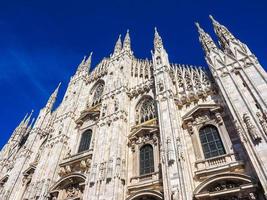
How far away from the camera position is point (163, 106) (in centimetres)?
1638

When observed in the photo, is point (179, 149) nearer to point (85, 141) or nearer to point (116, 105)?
point (116, 105)

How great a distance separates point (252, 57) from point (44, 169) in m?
18.2

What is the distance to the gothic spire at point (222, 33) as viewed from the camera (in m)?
17.5

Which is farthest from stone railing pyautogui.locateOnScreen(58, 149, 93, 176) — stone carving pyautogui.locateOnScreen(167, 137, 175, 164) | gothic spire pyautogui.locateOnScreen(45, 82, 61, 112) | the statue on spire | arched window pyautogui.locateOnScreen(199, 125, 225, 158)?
the statue on spire

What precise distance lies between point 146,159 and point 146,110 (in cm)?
508

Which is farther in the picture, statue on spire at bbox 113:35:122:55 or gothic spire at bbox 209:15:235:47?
statue on spire at bbox 113:35:122:55

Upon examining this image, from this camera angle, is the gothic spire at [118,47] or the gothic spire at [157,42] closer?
the gothic spire at [157,42]

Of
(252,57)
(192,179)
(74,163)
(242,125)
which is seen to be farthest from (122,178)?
(252,57)

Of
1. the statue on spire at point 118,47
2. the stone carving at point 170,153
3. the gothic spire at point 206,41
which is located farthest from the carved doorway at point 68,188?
the statue on spire at point 118,47

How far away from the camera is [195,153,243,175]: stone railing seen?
11680 mm

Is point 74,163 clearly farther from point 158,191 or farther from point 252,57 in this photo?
point 252,57

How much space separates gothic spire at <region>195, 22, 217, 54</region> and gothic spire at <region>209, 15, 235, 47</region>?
2.26ft

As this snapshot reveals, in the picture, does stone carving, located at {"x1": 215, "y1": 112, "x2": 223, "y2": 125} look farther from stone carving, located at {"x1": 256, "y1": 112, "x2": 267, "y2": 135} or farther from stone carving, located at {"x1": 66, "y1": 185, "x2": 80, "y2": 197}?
stone carving, located at {"x1": 66, "y1": 185, "x2": 80, "y2": 197}

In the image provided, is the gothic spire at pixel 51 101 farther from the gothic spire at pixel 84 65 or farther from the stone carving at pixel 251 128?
the stone carving at pixel 251 128
